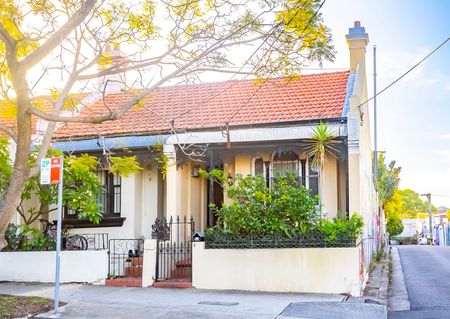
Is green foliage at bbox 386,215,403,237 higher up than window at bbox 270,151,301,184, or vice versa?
window at bbox 270,151,301,184

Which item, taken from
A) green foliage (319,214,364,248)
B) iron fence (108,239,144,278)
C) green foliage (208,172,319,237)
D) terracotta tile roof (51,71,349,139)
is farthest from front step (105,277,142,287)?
green foliage (319,214,364,248)

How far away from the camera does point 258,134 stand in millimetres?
13820

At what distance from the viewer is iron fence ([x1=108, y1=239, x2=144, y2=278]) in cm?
1372

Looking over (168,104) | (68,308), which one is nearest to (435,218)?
(168,104)

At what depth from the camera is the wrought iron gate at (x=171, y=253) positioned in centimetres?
1312

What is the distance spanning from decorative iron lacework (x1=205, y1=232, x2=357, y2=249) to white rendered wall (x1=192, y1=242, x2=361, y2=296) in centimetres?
12

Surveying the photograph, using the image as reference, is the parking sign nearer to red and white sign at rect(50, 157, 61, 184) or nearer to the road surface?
red and white sign at rect(50, 157, 61, 184)

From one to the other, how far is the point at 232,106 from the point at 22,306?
8230 mm

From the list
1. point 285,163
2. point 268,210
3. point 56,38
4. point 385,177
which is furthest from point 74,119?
point 385,177

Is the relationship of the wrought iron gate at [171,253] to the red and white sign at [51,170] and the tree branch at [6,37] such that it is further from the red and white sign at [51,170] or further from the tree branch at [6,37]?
the tree branch at [6,37]

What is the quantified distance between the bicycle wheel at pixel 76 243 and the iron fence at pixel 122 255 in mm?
670

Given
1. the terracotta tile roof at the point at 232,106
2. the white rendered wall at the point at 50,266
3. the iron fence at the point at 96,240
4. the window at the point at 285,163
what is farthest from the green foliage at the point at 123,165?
the window at the point at 285,163

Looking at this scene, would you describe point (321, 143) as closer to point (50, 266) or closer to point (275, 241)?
point (275, 241)

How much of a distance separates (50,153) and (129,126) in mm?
2512
